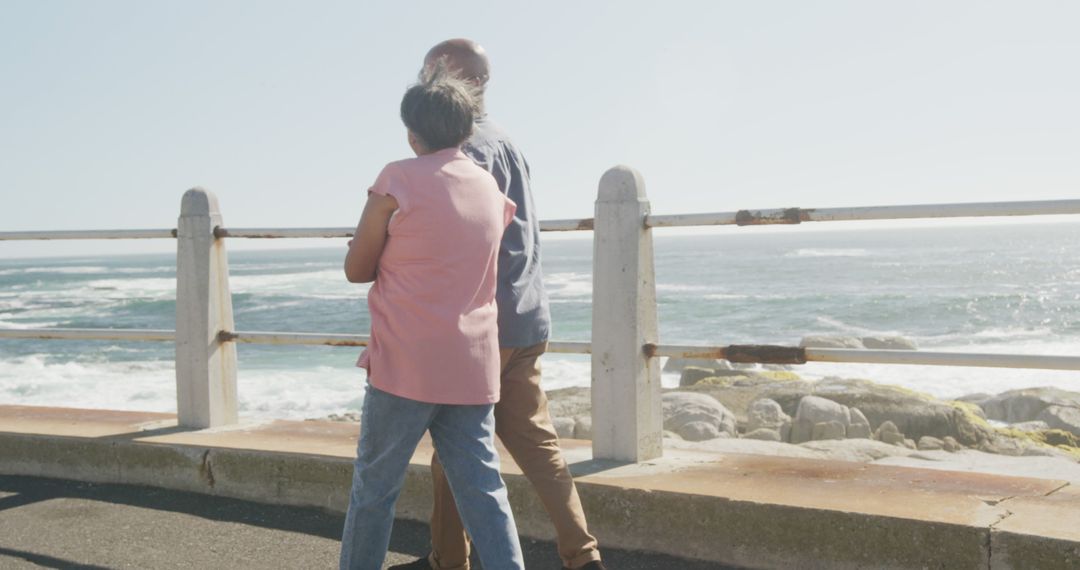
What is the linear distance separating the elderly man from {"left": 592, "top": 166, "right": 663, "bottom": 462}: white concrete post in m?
0.85

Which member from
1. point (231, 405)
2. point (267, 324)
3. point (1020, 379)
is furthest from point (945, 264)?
point (231, 405)

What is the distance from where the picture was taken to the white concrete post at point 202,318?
543 cm

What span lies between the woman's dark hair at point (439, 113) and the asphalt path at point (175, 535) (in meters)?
1.69

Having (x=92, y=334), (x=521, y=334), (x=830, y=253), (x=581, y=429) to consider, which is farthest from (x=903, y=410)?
(x=830, y=253)

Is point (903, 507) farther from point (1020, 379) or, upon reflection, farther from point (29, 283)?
point (29, 283)

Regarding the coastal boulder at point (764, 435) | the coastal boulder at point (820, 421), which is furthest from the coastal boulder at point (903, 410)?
the coastal boulder at point (764, 435)

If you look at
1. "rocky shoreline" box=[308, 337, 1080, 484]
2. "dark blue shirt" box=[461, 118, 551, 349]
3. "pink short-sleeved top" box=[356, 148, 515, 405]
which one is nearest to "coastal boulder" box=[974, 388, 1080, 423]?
"rocky shoreline" box=[308, 337, 1080, 484]

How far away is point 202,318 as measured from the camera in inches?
216

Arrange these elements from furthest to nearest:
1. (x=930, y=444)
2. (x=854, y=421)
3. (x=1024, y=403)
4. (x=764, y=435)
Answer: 1. (x=1024, y=403)
2. (x=854, y=421)
3. (x=764, y=435)
4. (x=930, y=444)

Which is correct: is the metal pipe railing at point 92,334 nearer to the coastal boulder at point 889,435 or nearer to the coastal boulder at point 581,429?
the coastal boulder at point 581,429

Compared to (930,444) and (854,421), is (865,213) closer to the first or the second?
(930,444)

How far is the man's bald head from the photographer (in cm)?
334

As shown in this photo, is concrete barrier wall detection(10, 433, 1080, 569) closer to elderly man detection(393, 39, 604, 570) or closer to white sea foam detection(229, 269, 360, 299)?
elderly man detection(393, 39, 604, 570)

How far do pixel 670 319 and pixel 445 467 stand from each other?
35427mm
